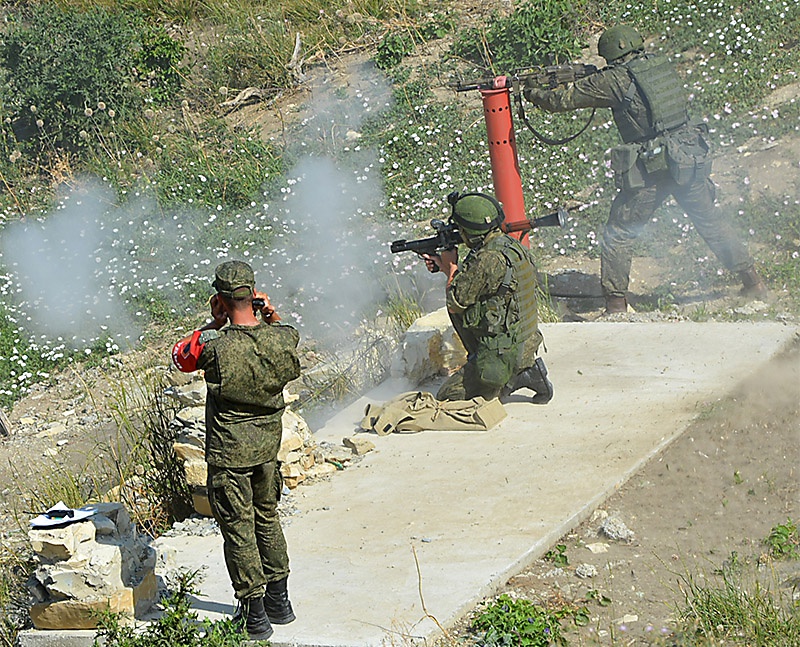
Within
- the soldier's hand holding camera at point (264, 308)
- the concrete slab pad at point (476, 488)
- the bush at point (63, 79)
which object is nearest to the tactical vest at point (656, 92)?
the concrete slab pad at point (476, 488)

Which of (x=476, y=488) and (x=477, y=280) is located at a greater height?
(x=477, y=280)

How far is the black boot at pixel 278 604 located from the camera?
14.1ft

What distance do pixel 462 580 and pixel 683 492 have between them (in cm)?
126

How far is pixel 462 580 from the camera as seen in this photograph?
14.8ft

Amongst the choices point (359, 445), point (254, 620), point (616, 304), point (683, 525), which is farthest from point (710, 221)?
point (254, 620)

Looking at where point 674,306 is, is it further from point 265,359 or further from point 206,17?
point 206,17

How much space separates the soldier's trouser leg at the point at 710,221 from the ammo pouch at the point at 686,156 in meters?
0.09

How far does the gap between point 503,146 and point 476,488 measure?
3.01 metres

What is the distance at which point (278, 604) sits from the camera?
4.30m

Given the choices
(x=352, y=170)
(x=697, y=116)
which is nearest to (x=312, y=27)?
(x=352, y=170)

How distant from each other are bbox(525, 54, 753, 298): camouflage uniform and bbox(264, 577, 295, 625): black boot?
4.56 m

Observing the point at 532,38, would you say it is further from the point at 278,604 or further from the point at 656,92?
the point at 278,604

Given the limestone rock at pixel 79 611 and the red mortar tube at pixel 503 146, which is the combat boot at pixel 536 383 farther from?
the limestone rock at pixel 79 611

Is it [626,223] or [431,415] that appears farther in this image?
[626,223]
